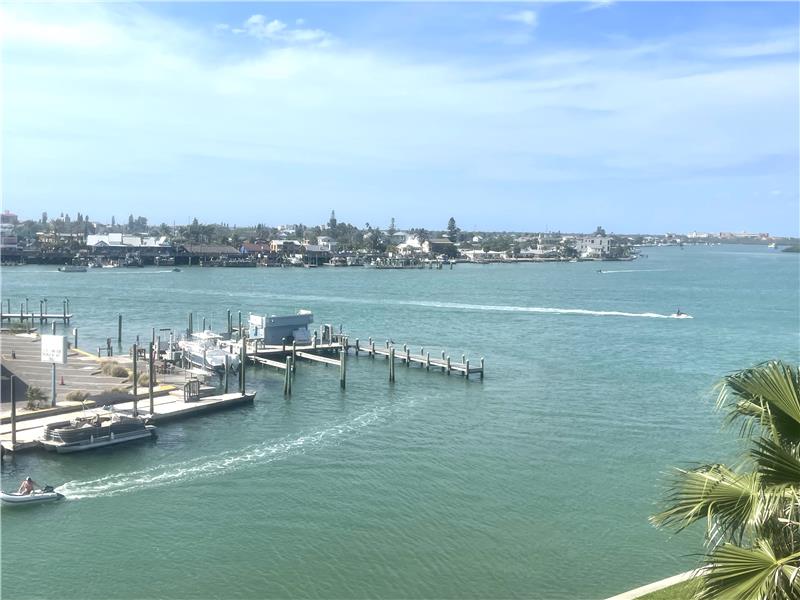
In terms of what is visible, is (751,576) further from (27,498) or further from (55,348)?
(55,348)

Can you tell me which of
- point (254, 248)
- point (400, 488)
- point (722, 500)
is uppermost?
point (254, 248)

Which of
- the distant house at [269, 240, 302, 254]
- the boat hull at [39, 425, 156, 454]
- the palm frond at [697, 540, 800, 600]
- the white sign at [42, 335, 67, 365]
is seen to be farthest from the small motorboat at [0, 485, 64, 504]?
the distant house at [269, 240, 302, 254]

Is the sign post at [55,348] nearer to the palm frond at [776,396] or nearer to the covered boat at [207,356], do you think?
the covered boat at [207,356]

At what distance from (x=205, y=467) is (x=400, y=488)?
6220 millimetres

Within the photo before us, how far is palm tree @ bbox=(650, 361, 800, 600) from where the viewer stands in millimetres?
5578

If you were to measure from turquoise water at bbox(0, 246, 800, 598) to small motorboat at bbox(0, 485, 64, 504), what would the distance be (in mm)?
297

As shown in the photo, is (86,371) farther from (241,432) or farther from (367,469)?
(367,469)

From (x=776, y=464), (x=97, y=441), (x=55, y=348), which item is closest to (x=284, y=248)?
(x=55, y=348)

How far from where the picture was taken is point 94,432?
969 inches

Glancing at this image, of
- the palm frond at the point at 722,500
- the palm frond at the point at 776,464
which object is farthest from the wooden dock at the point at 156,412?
the palm frond at the point at 776,464

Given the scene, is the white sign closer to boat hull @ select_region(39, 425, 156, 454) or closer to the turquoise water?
boat hull @ select_region(39, 425, 156, 454)

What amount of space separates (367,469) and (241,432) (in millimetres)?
6199

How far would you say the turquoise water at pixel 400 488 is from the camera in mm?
16969

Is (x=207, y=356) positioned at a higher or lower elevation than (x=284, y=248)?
lower
